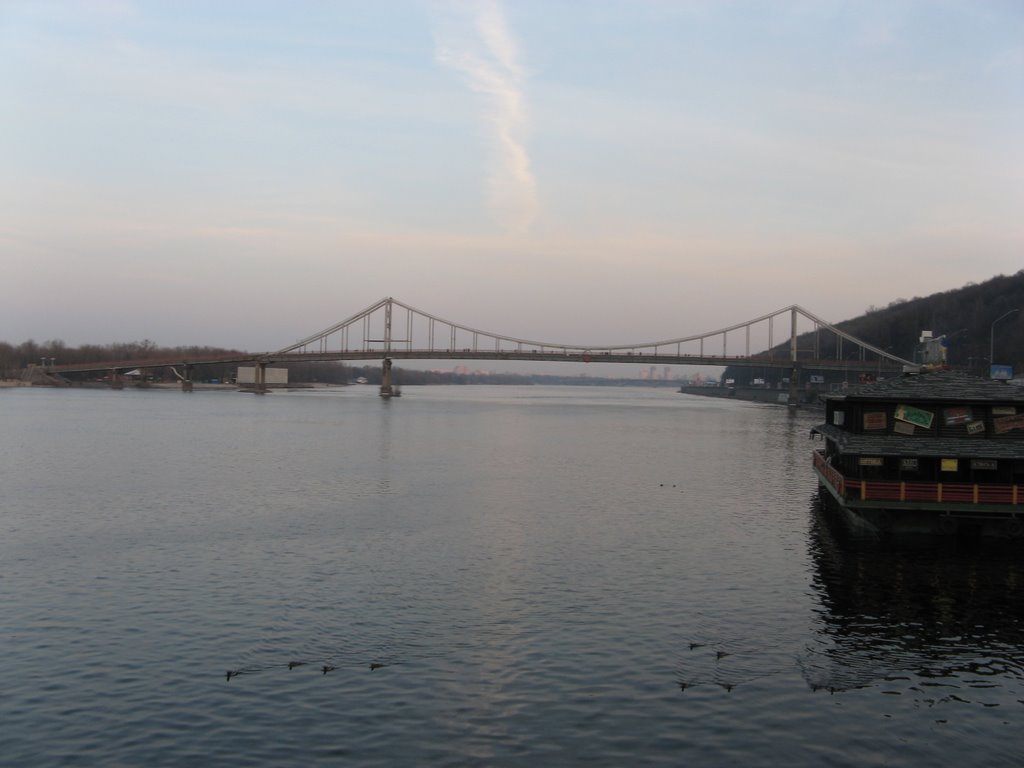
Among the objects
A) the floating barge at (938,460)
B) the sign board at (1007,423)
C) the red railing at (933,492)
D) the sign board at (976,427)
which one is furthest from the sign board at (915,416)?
the red railing at (933,492)

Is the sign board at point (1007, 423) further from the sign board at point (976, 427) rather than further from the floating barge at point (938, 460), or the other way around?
the sign board at point (976, 427)

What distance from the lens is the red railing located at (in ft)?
108

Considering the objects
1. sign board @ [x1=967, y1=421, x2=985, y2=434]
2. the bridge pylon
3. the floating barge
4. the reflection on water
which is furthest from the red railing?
the bridge pylon

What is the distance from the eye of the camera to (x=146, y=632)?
22.6 metres

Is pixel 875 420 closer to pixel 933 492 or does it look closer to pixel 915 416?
pixel 915 416

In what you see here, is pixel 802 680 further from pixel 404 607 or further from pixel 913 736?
pixel 404 607

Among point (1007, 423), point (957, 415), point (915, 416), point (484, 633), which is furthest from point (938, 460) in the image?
point (484, 633)

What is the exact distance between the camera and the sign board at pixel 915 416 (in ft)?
114

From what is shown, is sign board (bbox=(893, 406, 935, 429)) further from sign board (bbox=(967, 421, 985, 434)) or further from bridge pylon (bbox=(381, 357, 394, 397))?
bridge pylon (bbox=(381, 357, 394, 397))

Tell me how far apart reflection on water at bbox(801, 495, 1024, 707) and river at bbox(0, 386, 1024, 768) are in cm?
12

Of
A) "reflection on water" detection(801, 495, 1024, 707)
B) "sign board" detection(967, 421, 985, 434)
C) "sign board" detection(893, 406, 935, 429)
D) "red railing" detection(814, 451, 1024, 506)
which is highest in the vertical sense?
"sign board" detection(893, 406, 935, 429)

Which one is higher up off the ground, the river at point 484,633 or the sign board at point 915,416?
the sign board at point 915,416

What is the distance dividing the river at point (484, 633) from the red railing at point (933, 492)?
192 cm

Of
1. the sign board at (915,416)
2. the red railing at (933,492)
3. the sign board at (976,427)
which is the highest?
the sign board at (915,416)
